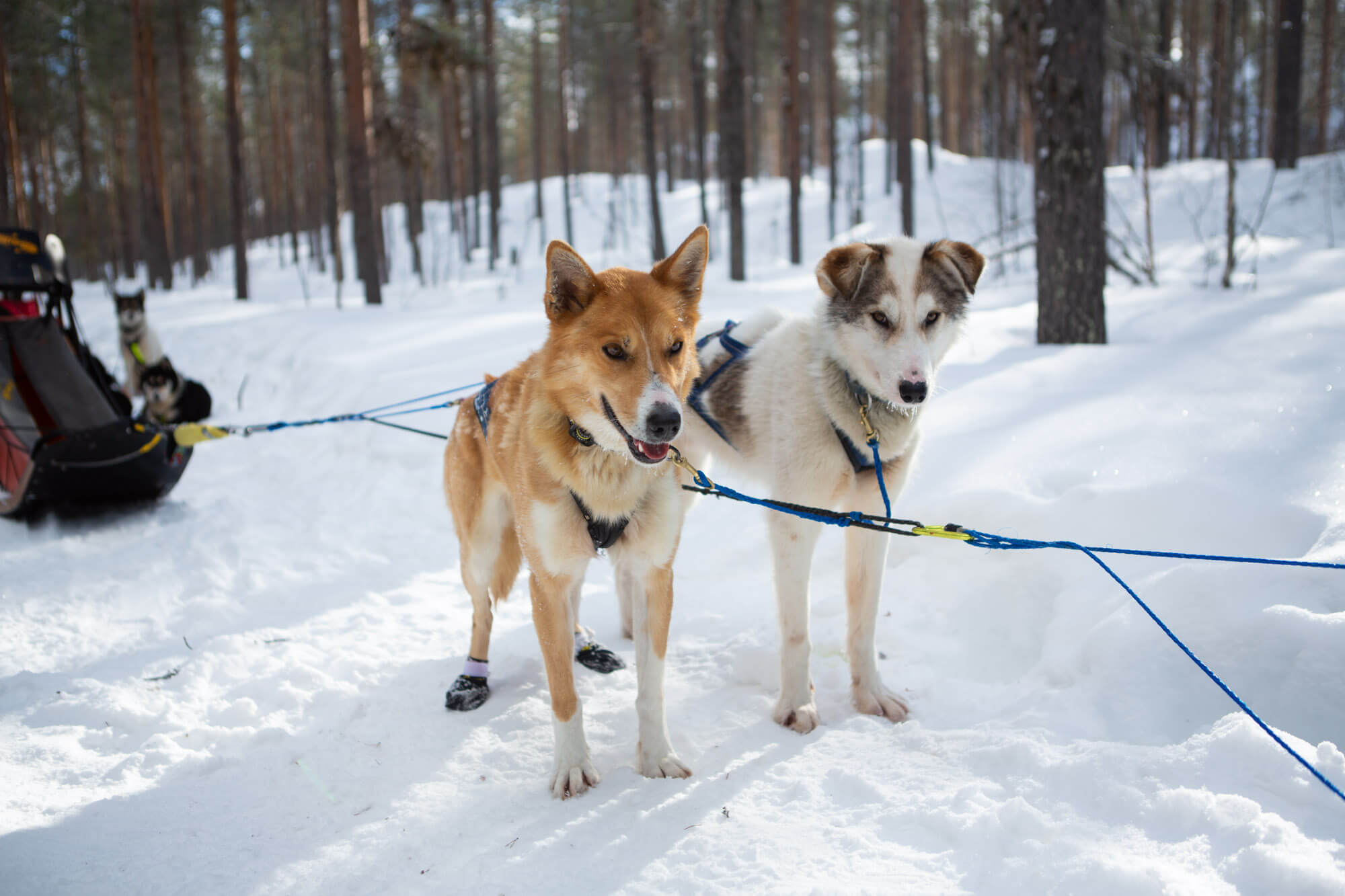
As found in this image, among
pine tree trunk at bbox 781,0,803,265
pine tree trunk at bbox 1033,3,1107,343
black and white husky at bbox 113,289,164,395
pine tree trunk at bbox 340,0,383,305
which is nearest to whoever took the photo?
pine tree trunk at bbox 1033,3,1107,343

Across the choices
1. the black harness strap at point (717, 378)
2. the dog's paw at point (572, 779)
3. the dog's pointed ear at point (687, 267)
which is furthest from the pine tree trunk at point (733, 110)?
the dog's paw at point (572, 779)

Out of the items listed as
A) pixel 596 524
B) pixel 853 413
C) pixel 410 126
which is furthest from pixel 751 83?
pixel 596 524

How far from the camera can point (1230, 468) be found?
3.66 meters

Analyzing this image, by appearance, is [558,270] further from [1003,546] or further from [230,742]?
[230,742]

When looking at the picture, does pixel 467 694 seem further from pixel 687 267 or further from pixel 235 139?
pixel 235 139

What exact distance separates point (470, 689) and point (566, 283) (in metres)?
→ 1.86

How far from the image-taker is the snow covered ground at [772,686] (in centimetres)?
221

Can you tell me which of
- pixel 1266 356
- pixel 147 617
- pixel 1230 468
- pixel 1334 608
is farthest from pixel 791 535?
pixel 1266 356

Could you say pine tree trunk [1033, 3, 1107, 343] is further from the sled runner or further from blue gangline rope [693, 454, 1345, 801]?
the sled runner

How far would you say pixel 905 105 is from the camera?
16.5 meters

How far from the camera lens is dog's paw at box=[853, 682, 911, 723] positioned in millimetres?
3047

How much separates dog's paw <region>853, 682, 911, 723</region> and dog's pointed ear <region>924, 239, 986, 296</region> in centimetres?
167

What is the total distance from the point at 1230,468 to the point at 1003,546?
207 cm

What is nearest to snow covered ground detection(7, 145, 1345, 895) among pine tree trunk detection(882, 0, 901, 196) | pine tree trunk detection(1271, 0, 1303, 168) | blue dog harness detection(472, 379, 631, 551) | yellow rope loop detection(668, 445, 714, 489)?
blue dog harness detection(472, 379, 631, 551)
